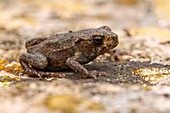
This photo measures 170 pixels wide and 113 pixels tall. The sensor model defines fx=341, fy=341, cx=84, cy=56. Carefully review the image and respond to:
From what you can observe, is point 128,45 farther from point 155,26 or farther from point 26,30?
point 26,30

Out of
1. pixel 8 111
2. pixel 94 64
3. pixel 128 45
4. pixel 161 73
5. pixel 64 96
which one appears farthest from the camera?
pixel 128 45

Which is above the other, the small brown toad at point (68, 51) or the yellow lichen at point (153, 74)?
the small brown toad at point (68, 51)

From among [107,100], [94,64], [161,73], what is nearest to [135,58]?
[94,64]

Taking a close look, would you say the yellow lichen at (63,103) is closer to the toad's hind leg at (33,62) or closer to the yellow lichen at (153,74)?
the yellow lichen at (153,74)

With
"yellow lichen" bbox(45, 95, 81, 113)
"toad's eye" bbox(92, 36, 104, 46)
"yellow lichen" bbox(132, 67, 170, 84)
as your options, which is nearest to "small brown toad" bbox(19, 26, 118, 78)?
"toad's eye" bbox(92, 36, 104, 46)

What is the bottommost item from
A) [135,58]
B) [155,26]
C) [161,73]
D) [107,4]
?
[161,73]

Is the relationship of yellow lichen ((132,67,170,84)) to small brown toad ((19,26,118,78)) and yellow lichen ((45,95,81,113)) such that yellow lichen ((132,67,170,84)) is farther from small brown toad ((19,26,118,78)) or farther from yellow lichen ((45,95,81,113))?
yellow lichen ((45,95,81,113))

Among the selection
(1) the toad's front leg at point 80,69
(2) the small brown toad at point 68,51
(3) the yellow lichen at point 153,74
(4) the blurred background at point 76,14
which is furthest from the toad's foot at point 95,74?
(4) the blurred background at point 76,14

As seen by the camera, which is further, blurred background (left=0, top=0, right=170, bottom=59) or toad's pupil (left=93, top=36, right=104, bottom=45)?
blurred background (left=0, top=0, right=170, bottom=59)
